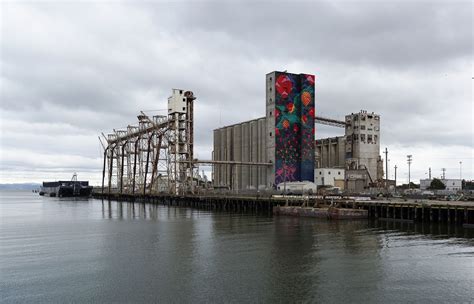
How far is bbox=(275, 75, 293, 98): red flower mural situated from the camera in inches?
4451

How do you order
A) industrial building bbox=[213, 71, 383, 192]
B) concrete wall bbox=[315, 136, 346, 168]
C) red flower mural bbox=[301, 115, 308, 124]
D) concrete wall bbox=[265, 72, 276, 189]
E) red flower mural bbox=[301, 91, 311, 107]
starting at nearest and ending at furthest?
concrete wall bbox=[265, 72, 276, 189], industrial building bbox=[213, 71, 383, 192], red flower mural bbox=[301, 115, 308, 124], red flower mural bbox=[301, 91, 311, 107], concrete wall bbox=[315, 136, 346, 168]

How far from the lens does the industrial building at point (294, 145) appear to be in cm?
11300

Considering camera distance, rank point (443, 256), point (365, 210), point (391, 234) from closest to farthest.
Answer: point (443, 256) → point (391, 234) → point (365, 210)

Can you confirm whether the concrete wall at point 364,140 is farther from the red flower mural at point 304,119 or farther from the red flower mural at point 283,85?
the red flower mural at point 283,85

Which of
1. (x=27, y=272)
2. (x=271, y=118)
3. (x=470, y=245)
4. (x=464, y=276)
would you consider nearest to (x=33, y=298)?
(x=27, y=272)

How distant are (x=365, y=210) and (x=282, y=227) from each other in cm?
1686

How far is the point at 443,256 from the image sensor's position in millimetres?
34344

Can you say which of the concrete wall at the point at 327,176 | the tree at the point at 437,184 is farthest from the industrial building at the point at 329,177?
the tree at the point at 437,184

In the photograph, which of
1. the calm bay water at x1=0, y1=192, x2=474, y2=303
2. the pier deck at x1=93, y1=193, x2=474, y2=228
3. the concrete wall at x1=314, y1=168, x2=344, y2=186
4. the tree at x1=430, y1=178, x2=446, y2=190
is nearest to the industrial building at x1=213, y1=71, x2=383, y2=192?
the concrete wall at x1=314, y1=168, x2=344, y2=186

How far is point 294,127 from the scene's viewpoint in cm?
11431

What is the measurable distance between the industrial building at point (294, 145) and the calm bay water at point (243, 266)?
62.5 meters

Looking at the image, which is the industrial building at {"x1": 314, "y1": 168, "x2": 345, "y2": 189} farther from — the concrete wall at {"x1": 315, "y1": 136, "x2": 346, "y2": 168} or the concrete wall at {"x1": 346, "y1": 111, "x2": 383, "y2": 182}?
the concrete wall at {"x1": 315, "y1": 136, "x2": 346, "y2": 168}

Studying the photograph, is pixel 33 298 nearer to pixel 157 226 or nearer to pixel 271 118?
pixel 157 226

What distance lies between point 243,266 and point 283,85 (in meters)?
86.7
